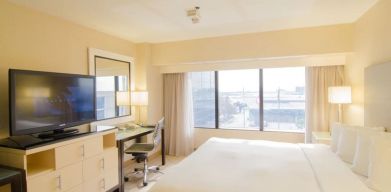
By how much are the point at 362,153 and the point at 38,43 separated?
3724 millimetres

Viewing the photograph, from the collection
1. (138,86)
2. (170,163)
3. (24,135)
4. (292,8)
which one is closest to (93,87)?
(24,135)

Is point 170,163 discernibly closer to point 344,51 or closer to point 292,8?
point 292,8

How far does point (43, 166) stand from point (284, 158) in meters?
2.50

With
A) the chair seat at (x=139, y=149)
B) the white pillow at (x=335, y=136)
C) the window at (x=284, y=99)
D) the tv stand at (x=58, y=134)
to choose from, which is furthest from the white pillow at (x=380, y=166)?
the tv stand at (x=58, y=134)

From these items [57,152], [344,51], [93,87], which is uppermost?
[344,51]

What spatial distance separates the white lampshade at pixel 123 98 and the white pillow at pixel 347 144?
3.31 metres

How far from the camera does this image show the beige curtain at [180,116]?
4664 millimetres

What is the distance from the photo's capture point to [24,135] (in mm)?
2266

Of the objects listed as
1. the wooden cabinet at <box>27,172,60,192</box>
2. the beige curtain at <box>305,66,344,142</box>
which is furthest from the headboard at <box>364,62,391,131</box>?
the wooden cabinet at <box>27,172,60,192</box>

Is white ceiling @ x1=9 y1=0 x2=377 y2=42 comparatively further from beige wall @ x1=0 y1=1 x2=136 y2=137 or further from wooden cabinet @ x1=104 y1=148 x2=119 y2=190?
wooden cabinet @ x1=104 y1=148 x2=119 y2=190

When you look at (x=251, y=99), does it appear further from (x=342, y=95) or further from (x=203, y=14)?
(x=203, y=14)

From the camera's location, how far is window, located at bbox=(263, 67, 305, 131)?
4.14 metres

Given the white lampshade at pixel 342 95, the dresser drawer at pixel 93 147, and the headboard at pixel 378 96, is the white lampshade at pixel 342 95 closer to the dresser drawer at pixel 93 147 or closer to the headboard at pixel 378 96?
the headboard at pixel 378 96

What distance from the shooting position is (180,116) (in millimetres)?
4691
